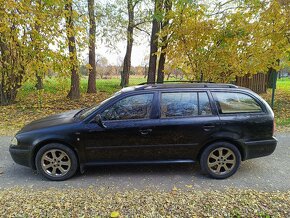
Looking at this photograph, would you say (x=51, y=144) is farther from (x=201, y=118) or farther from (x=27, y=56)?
(x=27, y=56)

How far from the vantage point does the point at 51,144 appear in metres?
3.86

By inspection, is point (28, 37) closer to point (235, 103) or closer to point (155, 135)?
point (155, 135)

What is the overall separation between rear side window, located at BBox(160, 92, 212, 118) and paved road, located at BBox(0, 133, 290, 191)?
109 centimetres

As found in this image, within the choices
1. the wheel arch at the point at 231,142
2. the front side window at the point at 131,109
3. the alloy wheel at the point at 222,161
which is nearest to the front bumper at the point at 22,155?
the front side window at the point at 131,109

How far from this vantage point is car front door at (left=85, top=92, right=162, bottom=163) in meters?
3.84

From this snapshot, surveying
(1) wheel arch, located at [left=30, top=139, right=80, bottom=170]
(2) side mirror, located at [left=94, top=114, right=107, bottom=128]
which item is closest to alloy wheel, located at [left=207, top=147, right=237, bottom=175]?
(2) side mirror, located at [left=94, top=114, right=107, bottom=128]

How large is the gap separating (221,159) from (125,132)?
174 cm

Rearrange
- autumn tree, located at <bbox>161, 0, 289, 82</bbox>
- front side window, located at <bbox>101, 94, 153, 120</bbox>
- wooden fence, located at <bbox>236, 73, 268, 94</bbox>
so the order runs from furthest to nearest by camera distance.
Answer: wooden fence, located at <bbox>236, 73, 268, 94</bbox>
autumn tree, located at <bbox>161, 0, 289, 82</bbox>
front side window, located at <bbox>101, 94, 153, 120</bbox>

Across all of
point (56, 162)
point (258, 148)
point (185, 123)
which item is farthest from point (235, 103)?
point (56, 162)

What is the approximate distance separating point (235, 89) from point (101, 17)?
1083cm

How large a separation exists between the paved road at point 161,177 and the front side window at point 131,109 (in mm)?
1053

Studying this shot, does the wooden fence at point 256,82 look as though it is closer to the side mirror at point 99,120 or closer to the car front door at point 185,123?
the car front door at point 185,123

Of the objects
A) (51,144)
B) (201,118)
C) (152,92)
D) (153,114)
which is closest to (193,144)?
(201,118)

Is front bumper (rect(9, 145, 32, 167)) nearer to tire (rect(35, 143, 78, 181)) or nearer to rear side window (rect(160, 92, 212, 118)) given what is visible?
tire (rect(35, 143, 78, 181))
